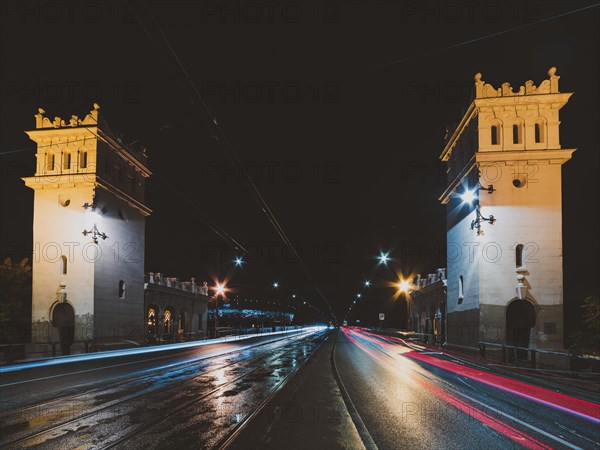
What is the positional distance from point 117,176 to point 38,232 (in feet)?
21.4

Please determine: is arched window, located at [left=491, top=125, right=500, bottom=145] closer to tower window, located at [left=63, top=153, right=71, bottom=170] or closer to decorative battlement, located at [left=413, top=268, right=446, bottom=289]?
decorative battlement, located at [left=413, top=268, right=446, bottom=289]

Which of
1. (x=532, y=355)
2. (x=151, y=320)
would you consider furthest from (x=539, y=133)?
(x=151, y=320)

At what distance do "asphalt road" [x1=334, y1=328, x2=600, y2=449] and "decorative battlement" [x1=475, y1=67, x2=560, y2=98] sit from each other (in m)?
17.9

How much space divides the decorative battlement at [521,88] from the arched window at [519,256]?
8.68 meters

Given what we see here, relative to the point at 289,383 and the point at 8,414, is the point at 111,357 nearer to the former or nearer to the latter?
the point at 289,383

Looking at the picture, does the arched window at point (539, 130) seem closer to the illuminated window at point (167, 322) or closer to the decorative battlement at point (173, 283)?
the decorative battlement at point (173, 283)

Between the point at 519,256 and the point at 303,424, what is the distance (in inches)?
919

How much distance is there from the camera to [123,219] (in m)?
38.7

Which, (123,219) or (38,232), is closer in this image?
(38,232)

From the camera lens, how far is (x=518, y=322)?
29203 mm

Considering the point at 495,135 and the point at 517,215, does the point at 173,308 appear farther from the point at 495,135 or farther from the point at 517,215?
the point at 495,135

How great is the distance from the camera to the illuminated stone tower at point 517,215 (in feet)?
93.8

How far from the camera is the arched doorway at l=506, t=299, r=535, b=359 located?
29.0 metres

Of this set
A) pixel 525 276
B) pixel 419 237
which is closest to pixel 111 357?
pixel 525 276
